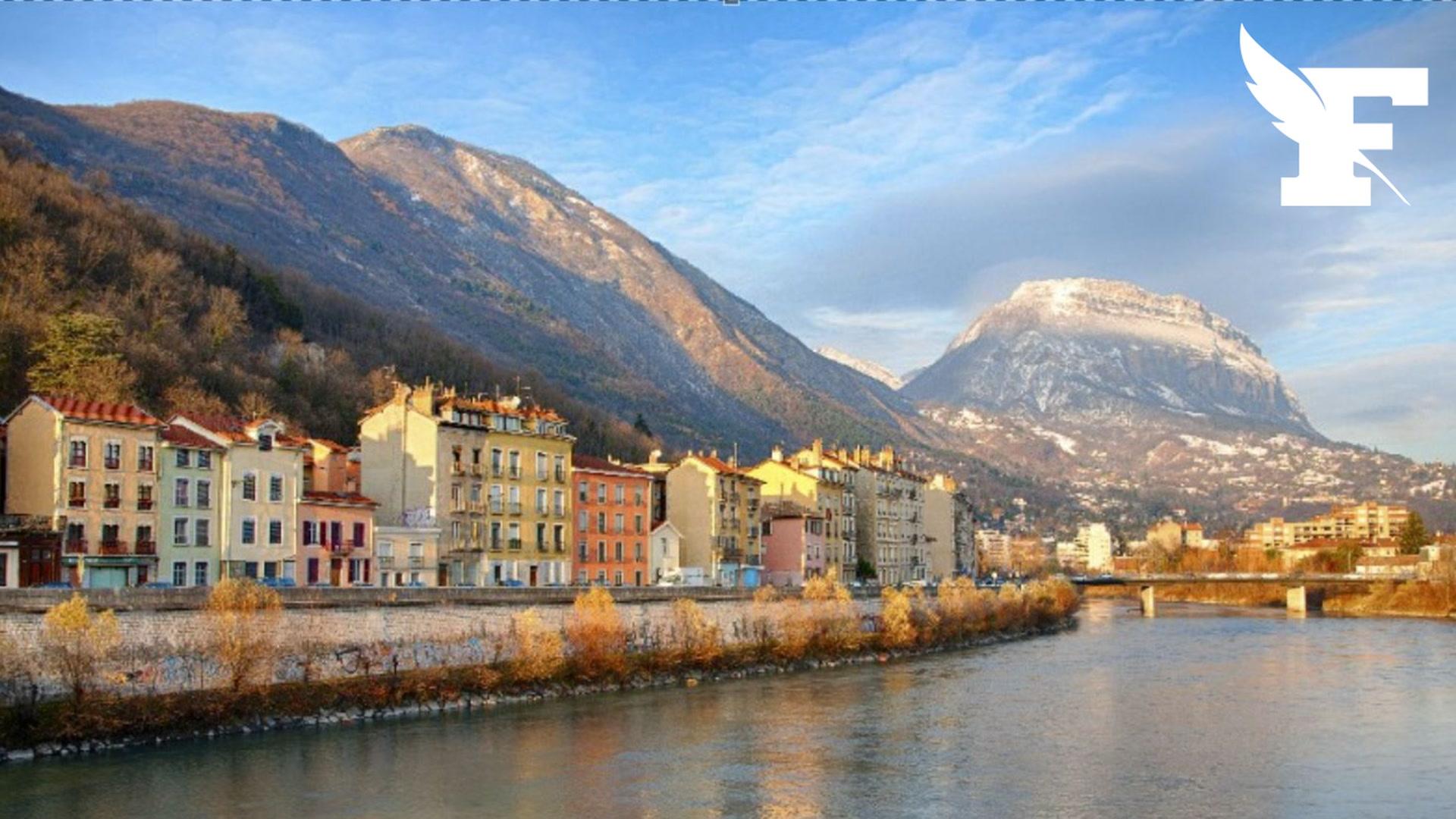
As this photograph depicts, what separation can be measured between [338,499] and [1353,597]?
384 ft

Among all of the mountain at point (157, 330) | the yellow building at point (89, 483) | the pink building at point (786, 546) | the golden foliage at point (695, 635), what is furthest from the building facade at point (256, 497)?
the pink building at point (786, 546)

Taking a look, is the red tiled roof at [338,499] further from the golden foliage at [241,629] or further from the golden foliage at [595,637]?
the golden foliage at [241,629]

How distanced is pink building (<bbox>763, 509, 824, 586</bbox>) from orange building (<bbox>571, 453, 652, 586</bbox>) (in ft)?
55.6

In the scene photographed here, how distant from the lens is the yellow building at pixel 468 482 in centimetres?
7462

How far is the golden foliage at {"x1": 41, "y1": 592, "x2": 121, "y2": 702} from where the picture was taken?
43.2 m

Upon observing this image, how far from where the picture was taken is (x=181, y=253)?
152 meters

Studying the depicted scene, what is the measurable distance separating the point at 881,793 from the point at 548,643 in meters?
22.1

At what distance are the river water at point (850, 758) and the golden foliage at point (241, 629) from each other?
2.89 m

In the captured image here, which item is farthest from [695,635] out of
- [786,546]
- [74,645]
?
[786,546]

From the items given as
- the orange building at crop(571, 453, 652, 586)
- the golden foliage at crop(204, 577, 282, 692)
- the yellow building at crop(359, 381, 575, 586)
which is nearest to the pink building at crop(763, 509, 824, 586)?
the orange building at crop(571, 453, 652, 586)

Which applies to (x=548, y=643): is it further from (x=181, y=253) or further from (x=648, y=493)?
(x=181, y=253)

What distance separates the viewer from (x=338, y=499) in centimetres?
6788

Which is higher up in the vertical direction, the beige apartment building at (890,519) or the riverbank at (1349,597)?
the beige apartment building at (890,519)

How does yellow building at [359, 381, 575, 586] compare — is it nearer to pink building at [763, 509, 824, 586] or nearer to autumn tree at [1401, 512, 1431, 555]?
pink building at [763, 509, 824, 586]
